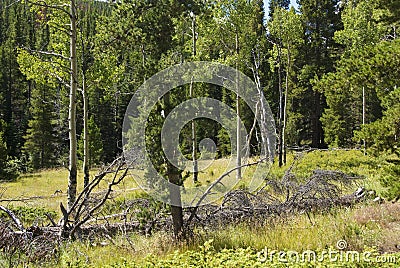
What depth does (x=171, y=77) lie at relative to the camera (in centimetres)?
607

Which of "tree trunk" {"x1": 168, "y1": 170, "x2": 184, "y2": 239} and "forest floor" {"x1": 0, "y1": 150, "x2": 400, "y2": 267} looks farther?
"tree trunk" {"x1": 168, "y1": 170, "x2": 184, "y2": 239}

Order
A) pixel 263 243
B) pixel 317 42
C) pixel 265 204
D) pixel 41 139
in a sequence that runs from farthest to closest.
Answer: pixel 41 139
pixel 317 42
pixel 265 204
pixel 263 243

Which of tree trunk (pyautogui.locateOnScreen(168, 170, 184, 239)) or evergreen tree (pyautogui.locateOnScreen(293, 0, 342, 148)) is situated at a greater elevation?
evergreen tree (pyautogui.locateOnScreen(293, 0, 342, 148))

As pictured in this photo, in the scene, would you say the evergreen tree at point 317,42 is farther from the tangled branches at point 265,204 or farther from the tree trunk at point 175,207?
the tree trunk at point 175,207

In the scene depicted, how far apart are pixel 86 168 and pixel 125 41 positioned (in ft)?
20.9

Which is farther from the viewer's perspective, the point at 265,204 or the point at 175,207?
the point at 265,204

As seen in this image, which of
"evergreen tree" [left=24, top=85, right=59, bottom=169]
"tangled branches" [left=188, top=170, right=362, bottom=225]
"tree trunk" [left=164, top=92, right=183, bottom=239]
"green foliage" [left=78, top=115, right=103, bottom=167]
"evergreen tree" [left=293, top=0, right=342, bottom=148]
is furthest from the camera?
"evergreen tree" [left=24, top=85, right=59, bottom=169]

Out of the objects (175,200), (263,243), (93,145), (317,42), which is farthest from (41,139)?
(263,243)

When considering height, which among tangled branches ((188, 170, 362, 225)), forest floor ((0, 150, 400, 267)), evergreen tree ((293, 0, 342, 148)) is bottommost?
forest floor ((0, 150, 400, 267))

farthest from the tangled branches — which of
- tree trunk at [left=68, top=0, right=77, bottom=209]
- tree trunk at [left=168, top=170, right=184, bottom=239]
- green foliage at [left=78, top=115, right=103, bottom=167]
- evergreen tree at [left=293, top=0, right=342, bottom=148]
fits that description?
evergreen tree at [left=293, top=0, right=342, bottom=148]

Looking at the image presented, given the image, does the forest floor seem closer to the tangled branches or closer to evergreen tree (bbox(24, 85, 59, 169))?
the tangled branches

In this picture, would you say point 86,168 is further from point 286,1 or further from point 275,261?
point 286,1

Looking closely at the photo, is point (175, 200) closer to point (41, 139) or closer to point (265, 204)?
point (265, 204)

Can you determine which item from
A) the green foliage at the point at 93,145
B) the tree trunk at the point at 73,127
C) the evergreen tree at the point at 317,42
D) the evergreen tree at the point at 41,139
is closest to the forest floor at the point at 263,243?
the tree trunk at the point at 73,127
